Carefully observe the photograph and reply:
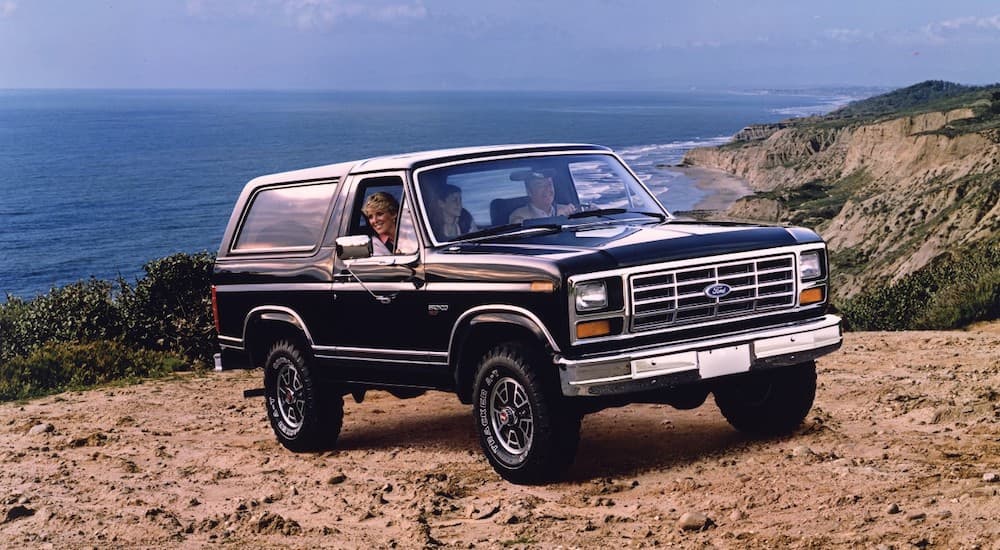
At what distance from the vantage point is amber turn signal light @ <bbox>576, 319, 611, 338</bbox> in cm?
682

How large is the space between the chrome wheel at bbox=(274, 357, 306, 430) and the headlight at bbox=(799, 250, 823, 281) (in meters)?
3.86

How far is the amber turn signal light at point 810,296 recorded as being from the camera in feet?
25.1

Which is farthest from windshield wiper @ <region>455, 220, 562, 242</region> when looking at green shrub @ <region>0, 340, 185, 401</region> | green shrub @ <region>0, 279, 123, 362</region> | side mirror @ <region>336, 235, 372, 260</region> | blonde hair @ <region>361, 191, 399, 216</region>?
green shrub @ <region>0, 279, 123, 362</region>

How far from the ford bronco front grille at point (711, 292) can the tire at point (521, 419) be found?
68cm

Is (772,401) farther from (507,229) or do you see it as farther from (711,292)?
(507,229)

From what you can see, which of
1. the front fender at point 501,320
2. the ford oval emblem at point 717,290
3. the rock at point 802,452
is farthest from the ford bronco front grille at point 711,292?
the rock at point 802,452

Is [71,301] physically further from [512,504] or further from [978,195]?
[978,195]

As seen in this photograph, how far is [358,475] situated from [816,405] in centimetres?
371

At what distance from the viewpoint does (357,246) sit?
7984 mm

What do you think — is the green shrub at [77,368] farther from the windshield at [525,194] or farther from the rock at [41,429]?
the windshield at [525,194]

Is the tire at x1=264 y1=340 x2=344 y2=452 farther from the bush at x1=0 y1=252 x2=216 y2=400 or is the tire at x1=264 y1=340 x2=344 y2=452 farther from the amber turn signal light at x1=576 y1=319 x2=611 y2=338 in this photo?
the bush at x1=0 y1=252 x2=216 y2=400

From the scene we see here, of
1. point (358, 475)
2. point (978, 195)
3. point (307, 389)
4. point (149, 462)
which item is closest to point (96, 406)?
point (149, 462)

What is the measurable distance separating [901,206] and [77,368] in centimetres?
4902

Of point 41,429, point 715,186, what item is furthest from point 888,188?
point 41,429
